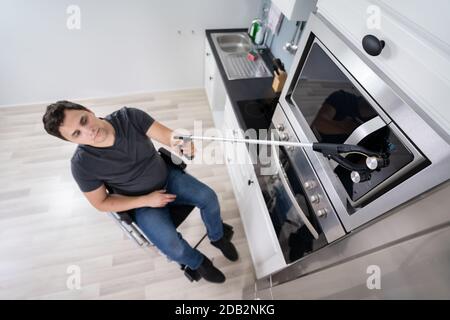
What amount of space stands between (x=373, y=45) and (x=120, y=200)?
124 cm

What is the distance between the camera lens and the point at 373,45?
21.3 inches

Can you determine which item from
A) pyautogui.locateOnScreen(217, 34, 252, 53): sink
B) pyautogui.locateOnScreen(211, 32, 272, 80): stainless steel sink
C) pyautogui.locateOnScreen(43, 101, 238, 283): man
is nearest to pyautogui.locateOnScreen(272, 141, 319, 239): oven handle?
pyautogui.locateOnScreen(43, 101, 238, 283): man

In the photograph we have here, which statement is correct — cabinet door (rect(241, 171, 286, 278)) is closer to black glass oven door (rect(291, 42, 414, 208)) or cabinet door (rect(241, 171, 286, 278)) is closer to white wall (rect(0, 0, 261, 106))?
black glass oven door (rect(291, 42, 414, 208))

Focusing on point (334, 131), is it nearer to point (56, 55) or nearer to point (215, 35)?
point (215, 35)

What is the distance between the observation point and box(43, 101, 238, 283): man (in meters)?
1.09

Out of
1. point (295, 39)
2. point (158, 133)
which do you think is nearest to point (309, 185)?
point (158, 133)

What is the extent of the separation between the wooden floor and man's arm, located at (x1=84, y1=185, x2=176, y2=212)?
58 cm

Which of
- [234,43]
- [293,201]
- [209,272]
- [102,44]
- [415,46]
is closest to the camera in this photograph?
[415,46]

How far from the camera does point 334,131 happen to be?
76cm

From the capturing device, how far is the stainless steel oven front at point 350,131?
496 mm

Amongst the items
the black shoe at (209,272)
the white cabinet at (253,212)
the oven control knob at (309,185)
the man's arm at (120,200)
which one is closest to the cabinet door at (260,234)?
the white cabinet at (253,212)

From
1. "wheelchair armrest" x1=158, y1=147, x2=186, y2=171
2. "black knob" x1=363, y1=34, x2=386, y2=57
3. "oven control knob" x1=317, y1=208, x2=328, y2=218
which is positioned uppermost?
"black knob" x1=363, y1=34, x2=386, y2=57

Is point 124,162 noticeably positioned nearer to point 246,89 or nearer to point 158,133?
point 158,133
